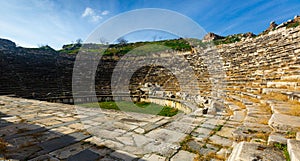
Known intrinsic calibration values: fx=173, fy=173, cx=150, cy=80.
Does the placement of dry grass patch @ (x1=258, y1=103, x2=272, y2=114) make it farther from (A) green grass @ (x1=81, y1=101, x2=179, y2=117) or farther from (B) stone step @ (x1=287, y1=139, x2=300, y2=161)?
(A) green grass @ (x1=81, y1=101, x2=179, y2=117)

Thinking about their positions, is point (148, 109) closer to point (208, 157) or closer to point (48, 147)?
point (48, 147)

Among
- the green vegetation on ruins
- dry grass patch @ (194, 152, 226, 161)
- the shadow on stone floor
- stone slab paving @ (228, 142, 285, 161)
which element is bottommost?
the shadow on stone floor

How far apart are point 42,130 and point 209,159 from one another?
2.81 m

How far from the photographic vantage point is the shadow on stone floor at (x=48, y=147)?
80.6 inches

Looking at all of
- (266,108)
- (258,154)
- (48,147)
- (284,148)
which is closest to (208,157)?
(258,154)

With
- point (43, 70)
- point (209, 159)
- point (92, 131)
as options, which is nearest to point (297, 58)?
point (209, 159)

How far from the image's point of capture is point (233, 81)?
28.1ft

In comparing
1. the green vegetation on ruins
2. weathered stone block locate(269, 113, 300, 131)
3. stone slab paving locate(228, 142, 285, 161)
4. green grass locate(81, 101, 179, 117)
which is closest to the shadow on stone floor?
stone slab paving locate(228, 142, 285, 161)

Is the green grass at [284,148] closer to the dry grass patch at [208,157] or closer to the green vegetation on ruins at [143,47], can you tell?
the dry grass patch at [208,157]

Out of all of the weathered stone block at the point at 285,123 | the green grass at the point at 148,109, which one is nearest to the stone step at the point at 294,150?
the weathered stone block at the point at 285,123

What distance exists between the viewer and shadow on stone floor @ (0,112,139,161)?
205cm

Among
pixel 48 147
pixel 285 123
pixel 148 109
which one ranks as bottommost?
pixel 148 109

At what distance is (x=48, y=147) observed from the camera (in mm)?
2330

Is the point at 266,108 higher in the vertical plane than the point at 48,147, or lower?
higher
